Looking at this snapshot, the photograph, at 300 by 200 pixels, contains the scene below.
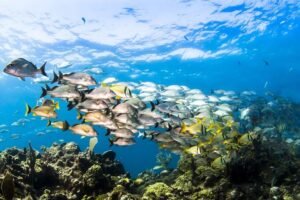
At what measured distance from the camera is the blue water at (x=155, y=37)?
25172mm

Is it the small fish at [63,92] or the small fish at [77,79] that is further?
the small fish at [77,79]

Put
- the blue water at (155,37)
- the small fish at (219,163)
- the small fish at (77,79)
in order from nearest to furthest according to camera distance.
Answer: the small fish at (77,79) < the small fish at (219,163) < the blue water at (155,37)

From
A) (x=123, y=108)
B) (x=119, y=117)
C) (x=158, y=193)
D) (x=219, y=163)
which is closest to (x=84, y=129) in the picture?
(x=119, y=117)

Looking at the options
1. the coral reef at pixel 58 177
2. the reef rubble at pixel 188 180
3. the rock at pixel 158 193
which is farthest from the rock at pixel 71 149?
the rock at pixel 158 193

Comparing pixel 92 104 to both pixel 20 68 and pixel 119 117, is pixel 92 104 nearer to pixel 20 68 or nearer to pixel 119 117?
pixel 119 117

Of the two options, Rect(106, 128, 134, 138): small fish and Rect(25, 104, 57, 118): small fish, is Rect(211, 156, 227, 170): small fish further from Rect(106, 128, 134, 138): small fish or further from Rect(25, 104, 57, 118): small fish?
Rect(25, 104, 57, 118): small fish

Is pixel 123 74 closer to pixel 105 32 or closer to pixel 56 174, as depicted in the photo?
pixel 105 32

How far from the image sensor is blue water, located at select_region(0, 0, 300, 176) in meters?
25.2

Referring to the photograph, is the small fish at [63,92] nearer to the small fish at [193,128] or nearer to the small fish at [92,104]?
the small fish at [92,104]

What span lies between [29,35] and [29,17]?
3263mm

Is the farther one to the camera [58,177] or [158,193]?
[58,177]

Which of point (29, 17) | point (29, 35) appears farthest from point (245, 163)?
point (29, 35)

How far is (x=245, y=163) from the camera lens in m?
7.83

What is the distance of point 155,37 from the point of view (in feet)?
98.0
